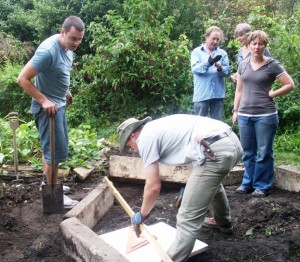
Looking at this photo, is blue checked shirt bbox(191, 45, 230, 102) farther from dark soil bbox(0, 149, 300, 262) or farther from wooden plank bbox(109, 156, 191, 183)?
dark soil bbox(0, 149, 300, 262)

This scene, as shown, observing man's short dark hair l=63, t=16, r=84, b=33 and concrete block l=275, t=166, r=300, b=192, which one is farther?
concrete block l=275, t=166, r=300, b=192

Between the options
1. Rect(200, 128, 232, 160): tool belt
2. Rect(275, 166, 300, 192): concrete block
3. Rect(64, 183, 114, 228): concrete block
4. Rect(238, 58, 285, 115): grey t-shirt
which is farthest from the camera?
Rect(275, 166, 300, 192): concrete block

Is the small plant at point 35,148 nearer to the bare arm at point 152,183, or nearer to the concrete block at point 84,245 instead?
the concrete block at point 84,245

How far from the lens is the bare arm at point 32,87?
389 cm

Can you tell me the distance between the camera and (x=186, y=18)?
1109 centimetres

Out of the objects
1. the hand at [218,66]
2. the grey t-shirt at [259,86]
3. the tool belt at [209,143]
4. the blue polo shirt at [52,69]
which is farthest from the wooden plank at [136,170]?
the tool belt at [209,143]

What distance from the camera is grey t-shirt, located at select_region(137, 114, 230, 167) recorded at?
115 inches

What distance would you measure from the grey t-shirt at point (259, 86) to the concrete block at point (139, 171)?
41.8 inches

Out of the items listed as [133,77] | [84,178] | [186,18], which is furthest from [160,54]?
[84,178]

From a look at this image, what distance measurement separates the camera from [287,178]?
16.2 feet

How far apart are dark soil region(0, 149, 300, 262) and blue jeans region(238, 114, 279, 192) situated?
216mm

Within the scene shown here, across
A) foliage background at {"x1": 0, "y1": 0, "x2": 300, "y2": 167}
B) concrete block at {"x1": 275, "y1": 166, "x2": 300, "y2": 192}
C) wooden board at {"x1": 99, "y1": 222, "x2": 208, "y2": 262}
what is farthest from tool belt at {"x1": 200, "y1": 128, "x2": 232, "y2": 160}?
foliage background at {"x1": 0, "y1": 0, "x2": 300, "y2": 167}

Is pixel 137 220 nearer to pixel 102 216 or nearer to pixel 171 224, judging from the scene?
pixel 171 224

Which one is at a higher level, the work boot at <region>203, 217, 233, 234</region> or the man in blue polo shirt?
the man in blue polo shirt
